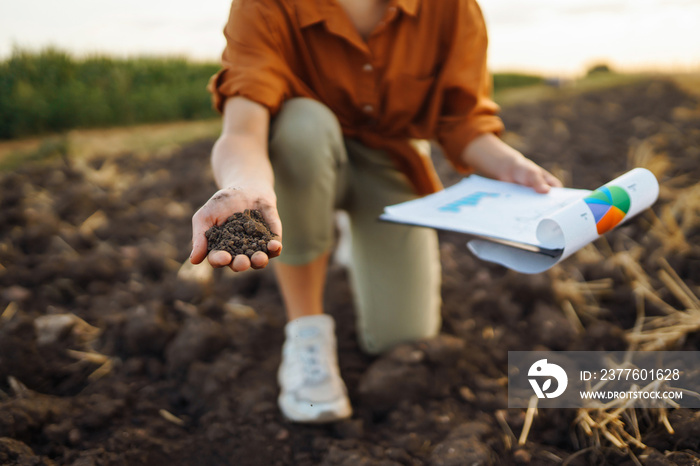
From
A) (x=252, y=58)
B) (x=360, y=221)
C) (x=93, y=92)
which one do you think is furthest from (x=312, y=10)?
(x=93, y=92)

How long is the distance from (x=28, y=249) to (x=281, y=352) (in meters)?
1.16

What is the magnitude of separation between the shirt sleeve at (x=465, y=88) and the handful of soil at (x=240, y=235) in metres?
0.68

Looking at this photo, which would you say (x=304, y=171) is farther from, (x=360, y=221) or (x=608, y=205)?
(x=608, y=205)

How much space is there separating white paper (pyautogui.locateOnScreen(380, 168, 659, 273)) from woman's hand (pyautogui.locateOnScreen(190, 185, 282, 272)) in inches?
10.6

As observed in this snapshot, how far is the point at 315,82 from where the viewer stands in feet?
4.23

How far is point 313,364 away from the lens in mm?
1296

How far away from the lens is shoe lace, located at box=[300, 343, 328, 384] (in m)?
1.27

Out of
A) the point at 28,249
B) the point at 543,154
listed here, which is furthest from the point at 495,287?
the point at 28,249

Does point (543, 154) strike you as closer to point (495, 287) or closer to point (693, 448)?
point (495, 287)

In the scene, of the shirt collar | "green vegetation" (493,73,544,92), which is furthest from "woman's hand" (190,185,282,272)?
"green vegetation" (493,73,544,92)

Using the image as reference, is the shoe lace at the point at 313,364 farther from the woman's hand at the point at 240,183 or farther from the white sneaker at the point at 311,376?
the woman's hand at the point at 240,183

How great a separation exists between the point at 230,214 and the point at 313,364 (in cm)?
59

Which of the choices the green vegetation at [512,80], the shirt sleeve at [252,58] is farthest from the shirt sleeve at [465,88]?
the green vegetation at [512,80]

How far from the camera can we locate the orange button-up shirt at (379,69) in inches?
45.2
